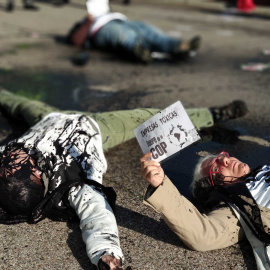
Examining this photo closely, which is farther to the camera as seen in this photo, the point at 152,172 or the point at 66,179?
the point at 66,179

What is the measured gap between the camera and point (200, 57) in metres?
6.87

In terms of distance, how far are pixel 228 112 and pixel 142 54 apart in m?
2.47

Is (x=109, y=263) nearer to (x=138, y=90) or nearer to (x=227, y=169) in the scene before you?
(x=227, y=169)

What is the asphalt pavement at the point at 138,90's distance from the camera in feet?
8.21

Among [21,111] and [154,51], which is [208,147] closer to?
[21,111]

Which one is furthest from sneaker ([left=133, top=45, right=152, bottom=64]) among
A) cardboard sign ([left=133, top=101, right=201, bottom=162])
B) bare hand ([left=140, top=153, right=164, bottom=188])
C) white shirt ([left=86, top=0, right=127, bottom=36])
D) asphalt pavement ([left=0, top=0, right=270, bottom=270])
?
bare hand ([left=140, top=153, right=164, bottom=188])

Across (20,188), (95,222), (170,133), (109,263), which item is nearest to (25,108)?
(20,188)

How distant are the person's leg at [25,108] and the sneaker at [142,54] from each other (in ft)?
7.38

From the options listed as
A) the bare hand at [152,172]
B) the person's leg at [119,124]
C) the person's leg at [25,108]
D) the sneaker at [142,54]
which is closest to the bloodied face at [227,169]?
the bare hand at [152,172]

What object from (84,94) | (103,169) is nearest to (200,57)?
(84,94)

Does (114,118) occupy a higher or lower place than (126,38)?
higher

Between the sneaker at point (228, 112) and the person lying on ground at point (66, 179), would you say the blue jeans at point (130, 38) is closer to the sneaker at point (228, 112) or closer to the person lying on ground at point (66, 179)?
the sneaker at point (228, 112)

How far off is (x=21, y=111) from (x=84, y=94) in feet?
4.02

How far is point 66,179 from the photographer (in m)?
2.91
